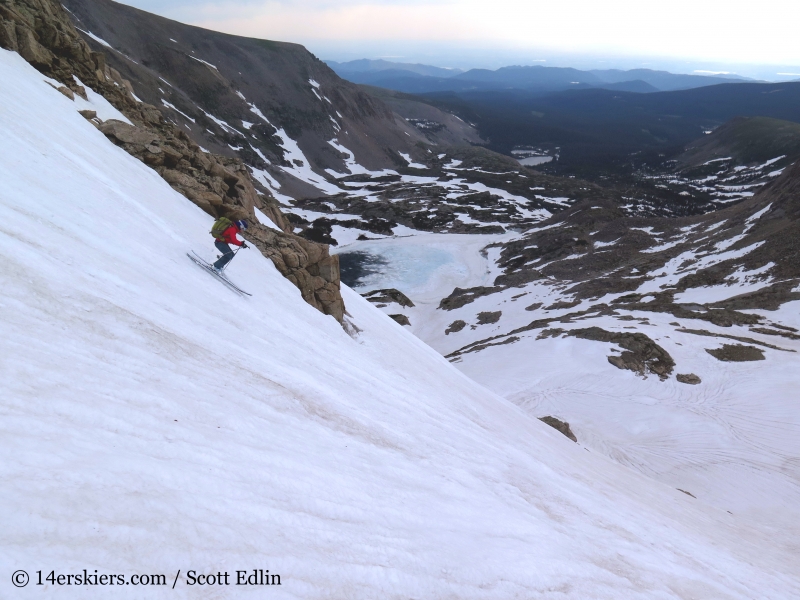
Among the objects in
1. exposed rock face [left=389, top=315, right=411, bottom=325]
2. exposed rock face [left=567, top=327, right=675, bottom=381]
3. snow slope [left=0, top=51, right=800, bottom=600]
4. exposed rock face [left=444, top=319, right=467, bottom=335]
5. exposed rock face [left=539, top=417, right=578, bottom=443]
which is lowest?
exposed rock face [left=389, top=315, right=411, bottom=325]

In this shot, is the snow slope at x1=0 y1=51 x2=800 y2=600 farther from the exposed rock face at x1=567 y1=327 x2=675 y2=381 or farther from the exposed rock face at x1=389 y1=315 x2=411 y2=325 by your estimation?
the exposed rock face at x1=389 y1=315 x2=411 y2=325

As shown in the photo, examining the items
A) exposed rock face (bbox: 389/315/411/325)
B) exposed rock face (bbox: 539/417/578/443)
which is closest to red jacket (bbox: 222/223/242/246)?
exposed rock face (bbox: 539/417/578/443)

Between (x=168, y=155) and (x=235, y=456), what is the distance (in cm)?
1474

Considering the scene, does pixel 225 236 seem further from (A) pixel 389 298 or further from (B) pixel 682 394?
(A) pixel 389 298

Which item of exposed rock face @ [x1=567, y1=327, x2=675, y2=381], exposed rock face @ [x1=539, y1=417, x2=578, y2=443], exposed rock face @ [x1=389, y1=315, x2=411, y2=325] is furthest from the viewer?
exposed rock face @ [x1=389, y1=315, x2=411, y2=325]

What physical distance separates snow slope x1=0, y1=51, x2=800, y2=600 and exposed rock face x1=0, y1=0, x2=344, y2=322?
2491 millimetres

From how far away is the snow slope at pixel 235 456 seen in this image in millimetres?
3744

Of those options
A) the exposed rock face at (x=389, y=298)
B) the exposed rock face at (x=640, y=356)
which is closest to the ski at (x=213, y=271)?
the exposed rock face at (x=640, y=356)

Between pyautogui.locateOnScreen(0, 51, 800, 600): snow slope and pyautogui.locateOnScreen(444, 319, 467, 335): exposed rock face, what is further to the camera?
pyautogui.locateOnScreen(444, 319, 467, 335): exposed rock face

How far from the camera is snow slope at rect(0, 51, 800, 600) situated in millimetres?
3744

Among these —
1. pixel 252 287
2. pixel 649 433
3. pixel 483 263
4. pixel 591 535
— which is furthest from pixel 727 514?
pixel 483 263

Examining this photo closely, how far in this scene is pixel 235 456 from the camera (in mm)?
5168

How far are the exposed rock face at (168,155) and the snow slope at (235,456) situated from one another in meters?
2.49

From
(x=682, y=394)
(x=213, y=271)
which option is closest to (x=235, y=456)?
(x=213, y=271)
